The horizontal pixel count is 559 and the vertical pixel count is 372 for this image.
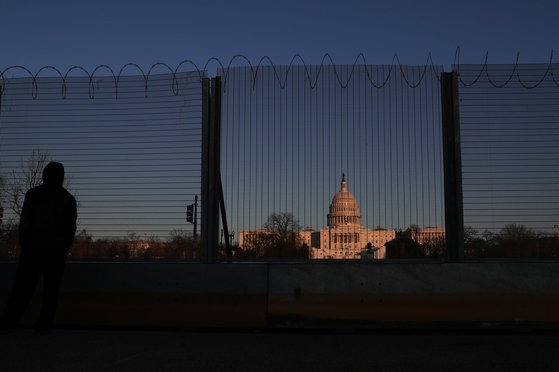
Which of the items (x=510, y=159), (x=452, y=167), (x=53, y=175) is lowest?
(x=53, y=175)

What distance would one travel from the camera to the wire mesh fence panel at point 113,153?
729cm

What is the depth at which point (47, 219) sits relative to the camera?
21.3ft

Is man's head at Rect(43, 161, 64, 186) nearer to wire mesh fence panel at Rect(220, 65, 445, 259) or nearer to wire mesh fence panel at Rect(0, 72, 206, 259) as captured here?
wire mesh fence panel at Rect(0, 72, 206, 259)

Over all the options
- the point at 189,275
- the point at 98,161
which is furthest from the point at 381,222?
the point at 98,161

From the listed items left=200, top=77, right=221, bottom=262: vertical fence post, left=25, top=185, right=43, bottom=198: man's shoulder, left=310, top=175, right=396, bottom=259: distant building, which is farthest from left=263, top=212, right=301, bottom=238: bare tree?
left=25, top=185, right=43, bottom=198: man's shoulder

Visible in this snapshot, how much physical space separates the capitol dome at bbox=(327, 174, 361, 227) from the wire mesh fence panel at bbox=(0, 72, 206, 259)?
→ 5.26 ft

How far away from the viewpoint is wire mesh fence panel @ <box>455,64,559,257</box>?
22.9 ft

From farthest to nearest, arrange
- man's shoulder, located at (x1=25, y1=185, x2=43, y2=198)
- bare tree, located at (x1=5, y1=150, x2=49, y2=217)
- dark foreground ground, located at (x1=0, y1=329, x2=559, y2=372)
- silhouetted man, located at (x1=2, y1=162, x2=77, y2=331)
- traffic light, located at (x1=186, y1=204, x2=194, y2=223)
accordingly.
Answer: bare tree, located at (x1=5, y1=150, x2=49, y2=217) → traffic light, located at (x1=186, y1=204, x2=194, y2=223) → man's shoulder, located at (x1=25, y1=185, x2=43, y2=198) → silhouetted man, located at (x1=2, y1=162, x2=77, y2=331) → dark foreground ground, located at (x1=0, y1=329, x2=559, y2=372)

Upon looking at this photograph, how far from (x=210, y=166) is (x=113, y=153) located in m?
1.26

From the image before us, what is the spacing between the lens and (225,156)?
285 inches

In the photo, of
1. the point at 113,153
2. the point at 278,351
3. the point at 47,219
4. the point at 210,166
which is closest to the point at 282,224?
the point at 210,166

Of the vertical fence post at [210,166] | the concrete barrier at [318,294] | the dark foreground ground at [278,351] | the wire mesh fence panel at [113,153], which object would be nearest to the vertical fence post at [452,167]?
the concrete barrier at [318,294]

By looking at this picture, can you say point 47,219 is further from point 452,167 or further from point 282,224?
point 452,167

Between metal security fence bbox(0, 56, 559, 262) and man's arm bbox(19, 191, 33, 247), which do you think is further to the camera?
metal security fence bbox(0, 56, 559, 262)
